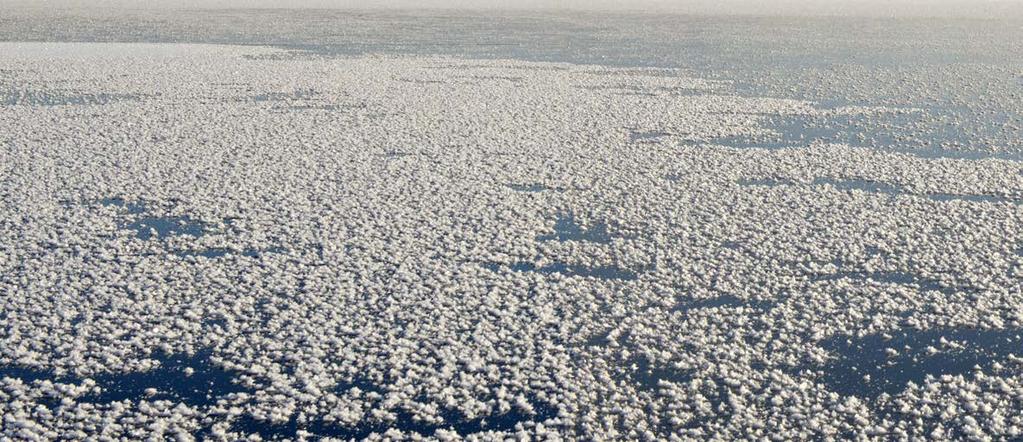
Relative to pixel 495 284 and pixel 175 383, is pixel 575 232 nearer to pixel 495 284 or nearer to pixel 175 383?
pixel 495 284

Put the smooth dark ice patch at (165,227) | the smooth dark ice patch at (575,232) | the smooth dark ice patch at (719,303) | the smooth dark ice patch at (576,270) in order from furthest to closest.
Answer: the smooth dark ice patch at (575,232)
the smooth dark ice patch at (165,227)
the smooth dark ice patch at (576,270)
the smooth dark ice patch at (719,303)

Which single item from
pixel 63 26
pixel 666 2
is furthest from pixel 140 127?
pixel 666 2

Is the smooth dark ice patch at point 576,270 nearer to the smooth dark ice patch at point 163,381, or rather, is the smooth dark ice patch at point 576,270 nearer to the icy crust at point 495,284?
the icy crust at point 495,284

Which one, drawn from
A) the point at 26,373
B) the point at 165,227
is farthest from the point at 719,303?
the point at 165,227

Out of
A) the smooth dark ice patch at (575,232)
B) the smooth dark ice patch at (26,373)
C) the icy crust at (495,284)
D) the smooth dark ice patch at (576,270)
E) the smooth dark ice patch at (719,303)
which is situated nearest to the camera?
the icy crust at (495,284)

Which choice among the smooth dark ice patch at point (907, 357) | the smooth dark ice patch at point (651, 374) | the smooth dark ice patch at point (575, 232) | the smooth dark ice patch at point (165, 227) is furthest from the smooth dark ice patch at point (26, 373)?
the smooth dark ice patch at point (907, 357)

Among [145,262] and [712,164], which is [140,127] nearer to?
[145,262]
